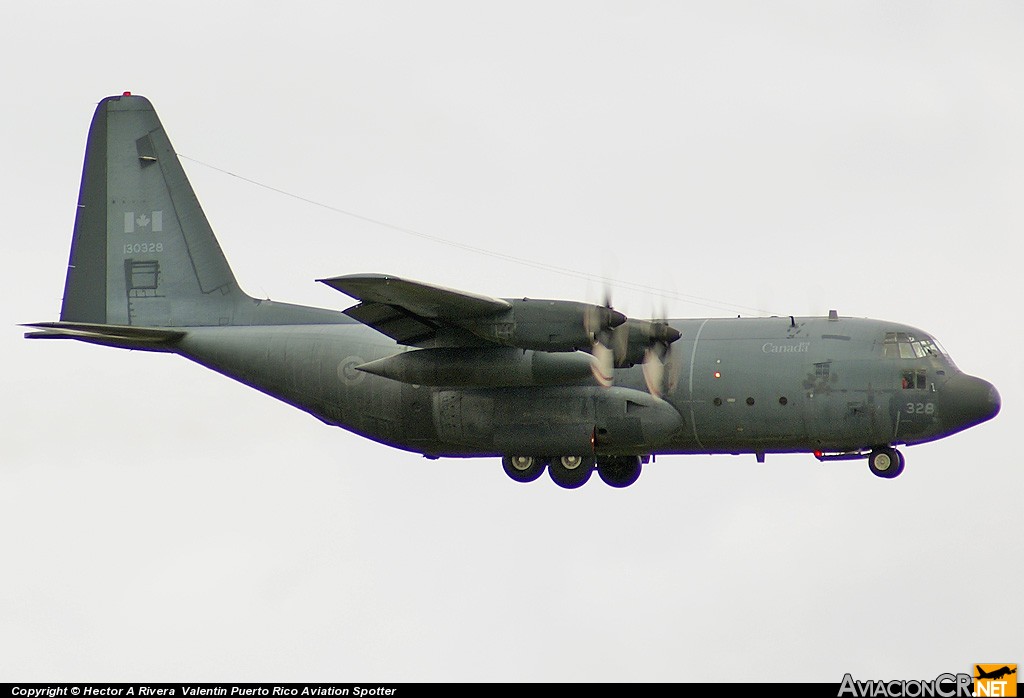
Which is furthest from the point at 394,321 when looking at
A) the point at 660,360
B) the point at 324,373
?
the point at 660,360

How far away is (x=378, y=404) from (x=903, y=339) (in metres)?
9.72

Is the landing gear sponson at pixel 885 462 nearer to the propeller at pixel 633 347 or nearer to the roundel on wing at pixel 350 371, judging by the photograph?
the propeller at pixel 633 347

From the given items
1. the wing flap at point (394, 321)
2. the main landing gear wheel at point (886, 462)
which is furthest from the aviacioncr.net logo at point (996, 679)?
the wing flap at point (394, 321)

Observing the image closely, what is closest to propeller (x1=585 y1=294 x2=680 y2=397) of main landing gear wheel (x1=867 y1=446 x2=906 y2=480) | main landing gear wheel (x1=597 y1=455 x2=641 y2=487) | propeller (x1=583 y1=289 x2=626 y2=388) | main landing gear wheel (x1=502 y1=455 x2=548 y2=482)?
propeller (x1=583 y1=289 x2=626 y2=388)

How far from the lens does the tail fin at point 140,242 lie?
34.3 meters

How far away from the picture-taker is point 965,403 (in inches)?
1190

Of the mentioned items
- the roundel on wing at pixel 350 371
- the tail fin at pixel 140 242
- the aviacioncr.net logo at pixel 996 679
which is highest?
the tail fin at pixel 140 242

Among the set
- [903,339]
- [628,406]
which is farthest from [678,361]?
[903,339]

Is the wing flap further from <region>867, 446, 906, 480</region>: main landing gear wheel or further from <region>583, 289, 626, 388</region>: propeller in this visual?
<region>867, 446, 906, 480</region>: main landing gear wheel

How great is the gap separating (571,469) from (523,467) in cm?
91

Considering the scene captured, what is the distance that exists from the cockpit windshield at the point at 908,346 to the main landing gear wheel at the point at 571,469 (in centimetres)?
581

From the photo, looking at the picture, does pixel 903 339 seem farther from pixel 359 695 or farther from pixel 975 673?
→ pixel 359 695

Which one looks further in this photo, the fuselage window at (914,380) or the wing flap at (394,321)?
the fuselage window at (914,380)

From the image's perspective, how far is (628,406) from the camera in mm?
30484
